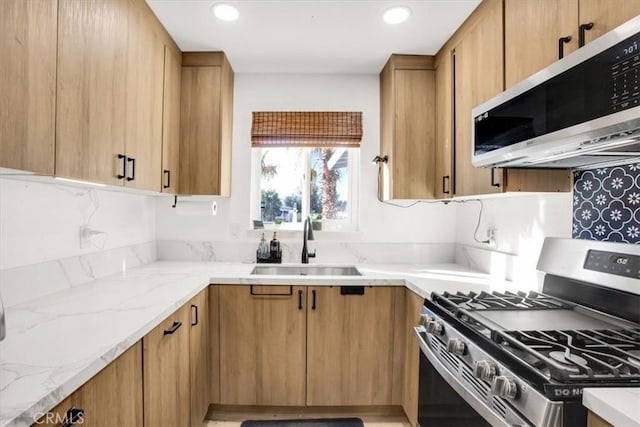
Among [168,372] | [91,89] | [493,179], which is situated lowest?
[168,372]

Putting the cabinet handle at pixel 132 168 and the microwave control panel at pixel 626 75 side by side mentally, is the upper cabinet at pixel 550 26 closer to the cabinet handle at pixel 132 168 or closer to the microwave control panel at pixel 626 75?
the microwave control panel at pixel 626 75

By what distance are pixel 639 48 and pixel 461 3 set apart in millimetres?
1194

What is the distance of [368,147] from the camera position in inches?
104

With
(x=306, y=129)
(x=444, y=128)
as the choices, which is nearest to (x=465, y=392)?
(x=444, y=128)

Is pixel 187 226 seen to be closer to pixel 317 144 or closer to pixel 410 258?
pixel 317 144

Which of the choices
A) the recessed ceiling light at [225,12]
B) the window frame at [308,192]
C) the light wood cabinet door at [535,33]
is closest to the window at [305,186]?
the window frame at [308,192]

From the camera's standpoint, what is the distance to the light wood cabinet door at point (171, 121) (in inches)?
80.1

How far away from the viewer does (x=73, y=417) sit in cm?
79

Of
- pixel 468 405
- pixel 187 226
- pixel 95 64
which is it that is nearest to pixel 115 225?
pixel 187 226

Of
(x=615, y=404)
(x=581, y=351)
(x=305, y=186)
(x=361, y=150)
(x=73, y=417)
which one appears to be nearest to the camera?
(x=615, y=404)

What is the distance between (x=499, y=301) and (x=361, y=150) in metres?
1.57

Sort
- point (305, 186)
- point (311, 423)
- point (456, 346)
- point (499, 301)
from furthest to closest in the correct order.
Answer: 1. point (305, 186)
2. point (311, 423)
3. point (499, 301)
4. point (456, 346)

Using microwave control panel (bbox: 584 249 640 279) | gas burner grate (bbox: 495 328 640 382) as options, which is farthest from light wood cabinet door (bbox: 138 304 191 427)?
microwave control panel (bbox: 584 249 640 279)

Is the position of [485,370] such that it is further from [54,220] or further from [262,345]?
[54,220]
